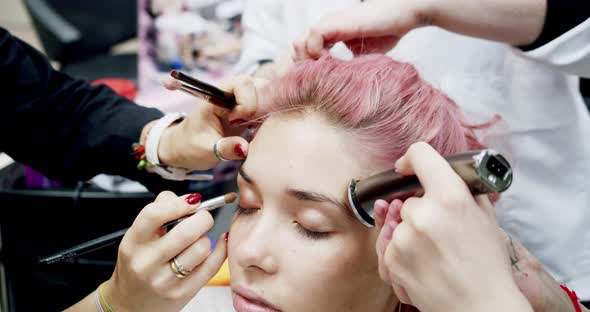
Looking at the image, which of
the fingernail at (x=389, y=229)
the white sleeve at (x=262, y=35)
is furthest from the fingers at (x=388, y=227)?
the white sleeve at (x=262, y=35)

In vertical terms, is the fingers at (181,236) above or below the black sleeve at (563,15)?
below

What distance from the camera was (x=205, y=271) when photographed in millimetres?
689

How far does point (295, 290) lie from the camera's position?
699mm

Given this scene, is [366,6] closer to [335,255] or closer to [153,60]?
[335,255]

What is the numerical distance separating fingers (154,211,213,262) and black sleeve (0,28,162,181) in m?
→ 0.35

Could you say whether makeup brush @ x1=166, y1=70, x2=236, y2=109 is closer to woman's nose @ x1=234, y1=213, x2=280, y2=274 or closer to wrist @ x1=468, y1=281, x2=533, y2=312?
woman's nose @ x1=234, y1=213, x2=280, y2=274

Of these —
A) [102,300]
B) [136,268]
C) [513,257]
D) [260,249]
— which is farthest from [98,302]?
[513,257]

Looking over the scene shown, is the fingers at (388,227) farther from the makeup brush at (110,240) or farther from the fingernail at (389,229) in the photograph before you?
the makeup brush at (110,240)

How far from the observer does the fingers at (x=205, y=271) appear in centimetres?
68

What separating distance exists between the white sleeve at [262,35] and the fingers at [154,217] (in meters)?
0.58

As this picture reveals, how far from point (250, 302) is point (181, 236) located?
0.54 feet

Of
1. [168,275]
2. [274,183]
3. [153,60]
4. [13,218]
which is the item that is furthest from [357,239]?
[153,60]

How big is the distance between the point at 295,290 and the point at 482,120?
54cm

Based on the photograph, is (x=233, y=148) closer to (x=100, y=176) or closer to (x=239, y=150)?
(x=239, y=150)
